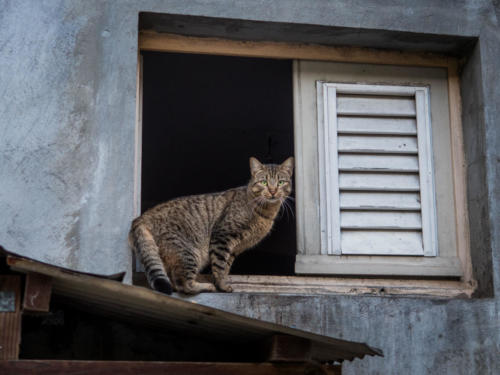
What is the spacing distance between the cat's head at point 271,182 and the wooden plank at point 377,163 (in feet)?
1.51

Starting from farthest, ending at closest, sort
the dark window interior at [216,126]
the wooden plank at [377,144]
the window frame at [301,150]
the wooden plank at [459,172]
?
the dark window interior at [216,126], the wooden plank at [377,144], the wooden plank at [459,172], the window frame at [301,150]

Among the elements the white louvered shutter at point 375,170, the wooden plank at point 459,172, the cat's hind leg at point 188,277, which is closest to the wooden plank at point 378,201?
the white louvered shutter at point 375,170

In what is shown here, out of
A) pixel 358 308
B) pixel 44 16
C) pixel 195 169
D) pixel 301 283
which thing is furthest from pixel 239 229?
pixel 195 169

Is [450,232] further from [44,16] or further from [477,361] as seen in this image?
[44,16]

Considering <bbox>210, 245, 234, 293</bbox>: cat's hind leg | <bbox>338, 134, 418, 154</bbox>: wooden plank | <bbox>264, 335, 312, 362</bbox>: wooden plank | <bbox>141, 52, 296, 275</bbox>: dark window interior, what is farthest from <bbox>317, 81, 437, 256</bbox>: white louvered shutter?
<bbox>264, 335, 312, 362</bbox>: wooden plank

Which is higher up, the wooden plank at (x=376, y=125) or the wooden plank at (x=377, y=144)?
the wooden plank at (x=376, y=125)

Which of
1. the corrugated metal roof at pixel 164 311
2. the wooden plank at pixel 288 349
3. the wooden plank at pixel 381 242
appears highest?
the wooden plank at pixel 381 242

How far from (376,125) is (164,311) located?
3.06m

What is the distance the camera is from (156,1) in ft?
20.4

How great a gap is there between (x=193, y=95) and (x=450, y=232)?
3694 millimetres

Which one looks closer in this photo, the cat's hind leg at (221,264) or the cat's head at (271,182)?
the cat's hind leg at (221,264)

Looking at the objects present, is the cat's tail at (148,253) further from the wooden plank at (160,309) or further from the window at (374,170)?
the window at (374,170)

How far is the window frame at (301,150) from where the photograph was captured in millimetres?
6180

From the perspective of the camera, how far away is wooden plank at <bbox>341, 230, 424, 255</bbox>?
6312mm
